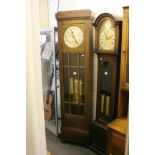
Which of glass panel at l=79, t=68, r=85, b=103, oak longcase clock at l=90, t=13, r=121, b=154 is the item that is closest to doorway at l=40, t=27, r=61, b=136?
glass panel at l=79, t=68, r=85, b=103

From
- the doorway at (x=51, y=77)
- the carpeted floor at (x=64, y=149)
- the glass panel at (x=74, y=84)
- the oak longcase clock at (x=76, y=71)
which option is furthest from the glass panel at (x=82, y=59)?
the carpeted floor at (x=64, y=149)

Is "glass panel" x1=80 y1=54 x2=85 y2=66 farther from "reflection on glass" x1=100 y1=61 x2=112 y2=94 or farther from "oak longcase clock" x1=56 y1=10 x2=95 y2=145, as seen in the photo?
"reflection on glass" x1=100 y1=61 x2=112 y2=94

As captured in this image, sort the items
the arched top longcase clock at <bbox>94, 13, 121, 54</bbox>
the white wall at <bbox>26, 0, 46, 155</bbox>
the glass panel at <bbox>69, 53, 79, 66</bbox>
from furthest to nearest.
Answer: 1. the glass panel at <bbox>69, 53, 79, 66</bbox>
2. the arched top longcase clock at <bbox>94, 13, 121, 54</bbox>
3. the white wall at <bbox>26, 0, 46, 155</bbox>

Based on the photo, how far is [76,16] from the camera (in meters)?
2.16

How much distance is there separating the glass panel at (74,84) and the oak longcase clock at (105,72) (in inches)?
13.3

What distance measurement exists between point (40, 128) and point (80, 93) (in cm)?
126

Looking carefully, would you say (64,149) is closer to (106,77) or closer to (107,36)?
(106,77)

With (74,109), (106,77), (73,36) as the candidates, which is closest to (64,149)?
(74,109)

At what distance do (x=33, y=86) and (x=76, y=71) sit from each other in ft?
4.39

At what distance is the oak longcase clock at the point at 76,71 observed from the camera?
2195 millimetres

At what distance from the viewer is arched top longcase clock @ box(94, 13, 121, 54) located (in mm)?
1893

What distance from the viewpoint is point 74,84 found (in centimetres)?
244
